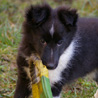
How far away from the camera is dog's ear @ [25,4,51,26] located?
11.7 ft

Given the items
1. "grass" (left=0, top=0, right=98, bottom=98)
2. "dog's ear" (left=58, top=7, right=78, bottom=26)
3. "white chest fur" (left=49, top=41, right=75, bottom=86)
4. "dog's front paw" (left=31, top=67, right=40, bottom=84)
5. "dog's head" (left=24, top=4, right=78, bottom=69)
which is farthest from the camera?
"grass" (left=0, top=0, right=98, bottom=98)

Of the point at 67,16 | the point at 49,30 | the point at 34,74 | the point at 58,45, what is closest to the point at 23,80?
the point at 34,74

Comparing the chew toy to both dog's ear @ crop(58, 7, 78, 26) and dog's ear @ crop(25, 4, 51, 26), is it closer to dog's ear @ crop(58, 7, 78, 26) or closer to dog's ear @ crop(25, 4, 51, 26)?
Result: dog's ear @ crop(25, 4, 51, 26)

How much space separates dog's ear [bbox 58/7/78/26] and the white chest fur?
502mm

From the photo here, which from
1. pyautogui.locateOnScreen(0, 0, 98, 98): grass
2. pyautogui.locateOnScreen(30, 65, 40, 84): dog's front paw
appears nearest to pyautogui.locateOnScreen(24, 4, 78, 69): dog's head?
pyautogui.locateOnScreen(30, 65, 40, 84): dog's front paw

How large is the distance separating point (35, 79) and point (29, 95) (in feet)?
2.02

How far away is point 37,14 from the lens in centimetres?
357

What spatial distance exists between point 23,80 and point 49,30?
3.53 ft

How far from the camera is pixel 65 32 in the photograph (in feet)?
12.3

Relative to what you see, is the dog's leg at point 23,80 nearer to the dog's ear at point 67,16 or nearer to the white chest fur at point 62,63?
the white chest fur at point 62,63

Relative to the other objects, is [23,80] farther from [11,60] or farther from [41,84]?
[11,60]

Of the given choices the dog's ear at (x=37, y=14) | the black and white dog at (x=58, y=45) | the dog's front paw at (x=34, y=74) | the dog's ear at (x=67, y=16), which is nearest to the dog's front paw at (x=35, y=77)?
the dog's front paw at (x=34, y=74)

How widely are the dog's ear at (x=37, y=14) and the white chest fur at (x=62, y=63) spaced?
70 centimetres

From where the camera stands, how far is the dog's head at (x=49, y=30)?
353 cm
